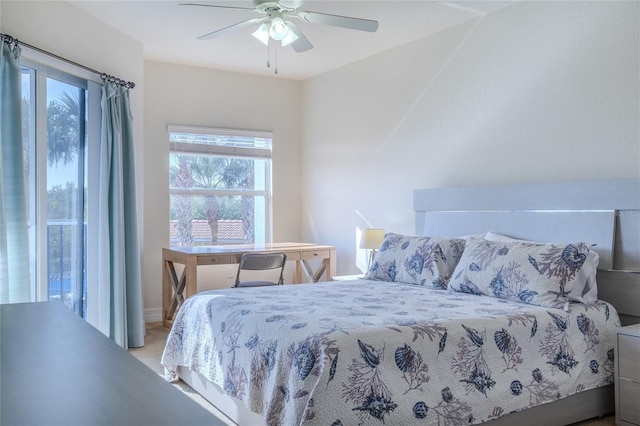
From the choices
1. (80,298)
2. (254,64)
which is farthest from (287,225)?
(80,298)

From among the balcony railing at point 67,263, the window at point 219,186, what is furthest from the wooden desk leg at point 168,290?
the balcony railing at point 67,263

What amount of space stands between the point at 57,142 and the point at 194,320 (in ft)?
5.88

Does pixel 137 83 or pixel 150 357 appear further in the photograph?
pixel 137 83

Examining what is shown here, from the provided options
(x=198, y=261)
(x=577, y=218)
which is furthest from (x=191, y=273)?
(x=577, y=218)

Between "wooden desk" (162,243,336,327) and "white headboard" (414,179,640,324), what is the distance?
146cm

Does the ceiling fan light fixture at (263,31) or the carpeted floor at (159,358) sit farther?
the ceiling fan light fixture at (263,31)

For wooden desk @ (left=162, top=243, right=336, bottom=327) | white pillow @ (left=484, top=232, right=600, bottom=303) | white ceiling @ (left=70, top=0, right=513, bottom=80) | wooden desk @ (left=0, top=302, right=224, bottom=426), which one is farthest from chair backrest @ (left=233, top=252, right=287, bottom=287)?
wooden desk @ (left=0, top=302, right=224, bottom=426)

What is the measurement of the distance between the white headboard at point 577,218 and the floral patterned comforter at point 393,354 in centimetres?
25

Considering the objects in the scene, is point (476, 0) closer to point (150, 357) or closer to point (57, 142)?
point (57, 142)

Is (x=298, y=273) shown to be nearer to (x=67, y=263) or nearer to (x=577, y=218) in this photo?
(x=67, y=263)

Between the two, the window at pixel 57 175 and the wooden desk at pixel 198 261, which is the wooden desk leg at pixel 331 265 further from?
the window at pixel 57 175

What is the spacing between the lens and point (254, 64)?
5.43 meters

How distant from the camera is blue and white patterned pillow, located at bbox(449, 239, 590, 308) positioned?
2850 millimetres

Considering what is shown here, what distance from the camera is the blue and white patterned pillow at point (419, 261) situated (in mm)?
3584
